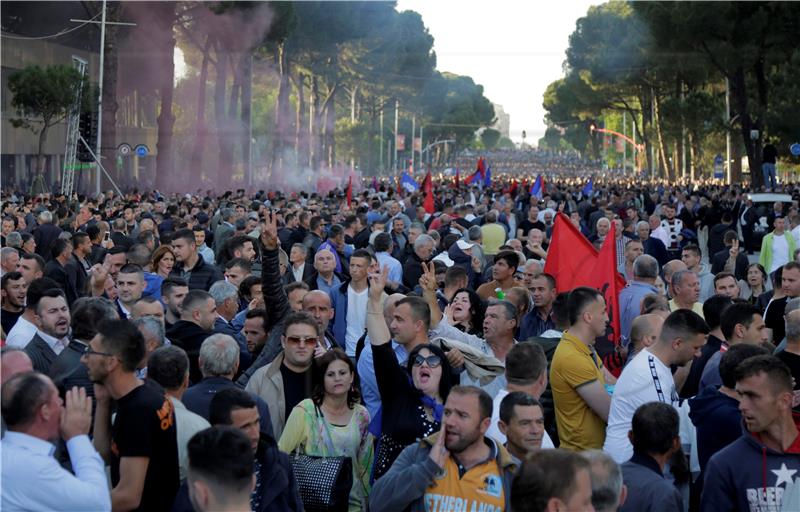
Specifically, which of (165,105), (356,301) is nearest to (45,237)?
(356,301)

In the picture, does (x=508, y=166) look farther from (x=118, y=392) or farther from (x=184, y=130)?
(x=118, y=392)

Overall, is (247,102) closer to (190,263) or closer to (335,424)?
(190,263)

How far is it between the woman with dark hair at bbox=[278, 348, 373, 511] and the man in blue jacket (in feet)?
5.17

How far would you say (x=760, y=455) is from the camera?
5059mm

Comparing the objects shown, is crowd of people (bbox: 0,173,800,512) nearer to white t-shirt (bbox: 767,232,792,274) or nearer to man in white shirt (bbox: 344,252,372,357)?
man in white shirt (bbox: 344,252,372,357)

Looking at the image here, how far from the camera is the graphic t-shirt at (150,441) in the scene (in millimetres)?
4844

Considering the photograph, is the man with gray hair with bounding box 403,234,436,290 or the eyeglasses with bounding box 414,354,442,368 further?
the man with gray hair with bounding box 403,234,436,290

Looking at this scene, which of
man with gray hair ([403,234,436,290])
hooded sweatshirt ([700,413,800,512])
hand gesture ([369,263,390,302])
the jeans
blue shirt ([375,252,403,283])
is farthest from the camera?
the jeans

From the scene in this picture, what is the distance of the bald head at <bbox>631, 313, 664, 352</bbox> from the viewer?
7074mm

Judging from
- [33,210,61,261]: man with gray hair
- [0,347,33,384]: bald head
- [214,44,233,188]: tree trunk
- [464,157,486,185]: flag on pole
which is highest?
[214,44,233,188]: tree trunk

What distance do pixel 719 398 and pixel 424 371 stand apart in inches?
52.4

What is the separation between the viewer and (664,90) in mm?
66938

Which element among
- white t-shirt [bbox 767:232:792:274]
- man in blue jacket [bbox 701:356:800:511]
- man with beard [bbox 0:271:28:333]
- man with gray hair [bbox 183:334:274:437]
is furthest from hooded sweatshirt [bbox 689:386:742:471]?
white t-shirt [bbox 767:232:792:274]

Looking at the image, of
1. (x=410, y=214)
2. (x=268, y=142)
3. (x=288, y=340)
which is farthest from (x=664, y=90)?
(x=288, y=340)
